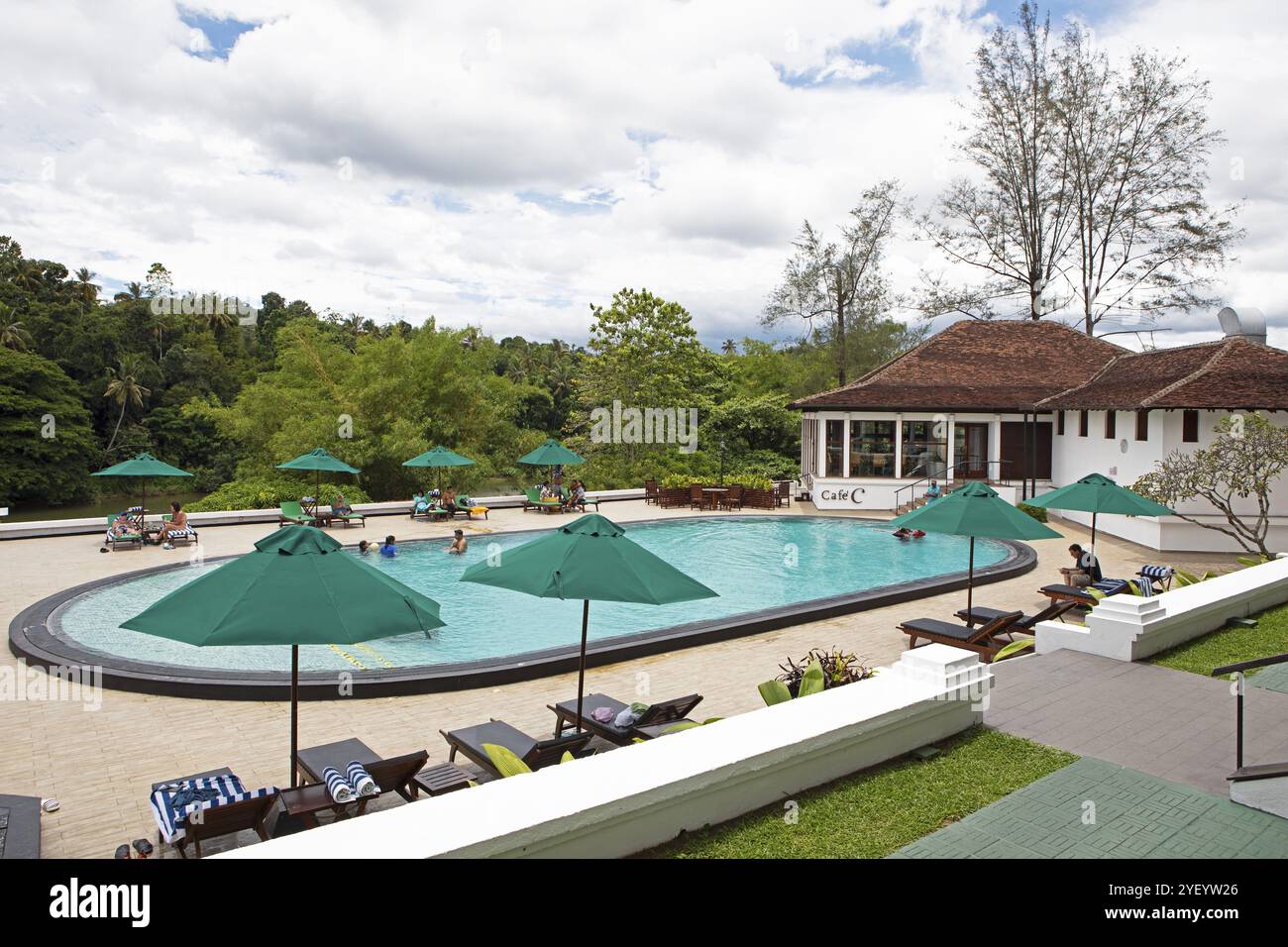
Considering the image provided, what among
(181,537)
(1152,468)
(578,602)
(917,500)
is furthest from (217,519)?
(1152,468)

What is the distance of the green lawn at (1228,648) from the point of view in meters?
9.02

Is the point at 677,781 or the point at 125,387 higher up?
the point at 125,387

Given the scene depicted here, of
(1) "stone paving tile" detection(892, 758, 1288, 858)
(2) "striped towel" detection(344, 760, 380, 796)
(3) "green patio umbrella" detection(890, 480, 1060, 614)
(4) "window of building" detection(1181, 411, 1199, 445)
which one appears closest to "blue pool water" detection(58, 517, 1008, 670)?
(2) "striped towel" detection(344, 760, 380, 796)

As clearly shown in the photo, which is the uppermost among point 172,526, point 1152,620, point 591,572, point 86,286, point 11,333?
point 86,286

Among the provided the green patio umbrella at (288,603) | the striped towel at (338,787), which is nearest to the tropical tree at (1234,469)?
the green patio umbrella at (288,603)

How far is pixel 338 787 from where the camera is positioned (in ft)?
18.2

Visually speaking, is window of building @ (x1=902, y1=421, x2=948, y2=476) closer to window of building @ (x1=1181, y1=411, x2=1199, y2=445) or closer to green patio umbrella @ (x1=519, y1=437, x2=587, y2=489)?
window of building @ (x1=1181, y1=411, x2=1199, y2=445)

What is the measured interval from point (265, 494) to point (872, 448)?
19310 millimetres

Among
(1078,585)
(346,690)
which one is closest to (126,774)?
(346,690)

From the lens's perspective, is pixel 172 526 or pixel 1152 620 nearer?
pixel 1152 620

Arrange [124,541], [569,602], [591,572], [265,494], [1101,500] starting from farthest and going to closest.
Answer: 1. [265,494]
2. [124,541]
3. [569,602]
4. [1101,500]
5. [591,572]

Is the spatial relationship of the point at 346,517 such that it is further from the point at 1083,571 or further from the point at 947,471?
the point at 947,471

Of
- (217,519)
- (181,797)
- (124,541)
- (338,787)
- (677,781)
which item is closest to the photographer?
(677,781)
